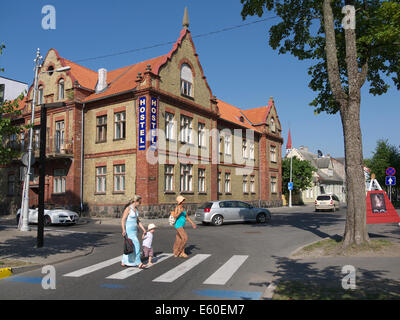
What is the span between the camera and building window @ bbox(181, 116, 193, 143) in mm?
28120

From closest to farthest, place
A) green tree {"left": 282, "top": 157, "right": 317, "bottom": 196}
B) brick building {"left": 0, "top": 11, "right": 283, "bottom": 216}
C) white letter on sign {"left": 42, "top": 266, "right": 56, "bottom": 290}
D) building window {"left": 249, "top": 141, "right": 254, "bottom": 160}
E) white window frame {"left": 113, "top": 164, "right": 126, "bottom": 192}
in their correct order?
white letter on sign {"left": 42, "top": 266, "right": 56, "bottom": 290} < brick building {"left": 0, "top": 11, "right": 283, "bottom": 216} < white window frame {"left": 113, "top": 164, "right": 126, "bottom": 192} < building window {"left": 249, "top": 141, "right": 254, "bottom": 160} < green tree {"left": 282, "top": 157, "right": 317, "bottom": 196}

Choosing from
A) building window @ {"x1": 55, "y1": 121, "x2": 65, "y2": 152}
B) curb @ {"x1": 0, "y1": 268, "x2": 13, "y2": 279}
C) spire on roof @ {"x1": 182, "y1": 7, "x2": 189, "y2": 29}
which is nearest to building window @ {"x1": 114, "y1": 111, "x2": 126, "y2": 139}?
building window @ {"x1": 55, "y1": 121, "x2": 65, "y2": 152}

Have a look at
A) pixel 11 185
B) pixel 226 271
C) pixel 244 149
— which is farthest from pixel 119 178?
pixel 226 271

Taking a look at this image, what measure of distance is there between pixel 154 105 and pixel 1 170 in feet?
58.3

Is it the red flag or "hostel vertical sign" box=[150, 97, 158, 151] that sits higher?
"hostel vertical sign" box=[150, 97, 158, 151]

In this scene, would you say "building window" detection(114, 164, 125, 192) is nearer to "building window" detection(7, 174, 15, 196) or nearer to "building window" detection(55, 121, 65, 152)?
"building window" detection(55, 121, 65, 152)

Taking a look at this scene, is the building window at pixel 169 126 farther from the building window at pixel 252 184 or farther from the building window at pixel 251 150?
the building window at pixel 252 184

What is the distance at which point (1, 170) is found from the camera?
109ft

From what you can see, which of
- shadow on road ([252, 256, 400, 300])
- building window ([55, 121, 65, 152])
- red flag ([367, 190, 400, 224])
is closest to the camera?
shadow on road ([252, 256, 400, 300])

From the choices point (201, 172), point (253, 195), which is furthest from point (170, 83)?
point (253, 195)

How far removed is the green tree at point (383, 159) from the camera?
48750 millimetres

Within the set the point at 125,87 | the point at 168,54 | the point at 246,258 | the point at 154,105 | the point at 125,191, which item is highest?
the point at 168,54
